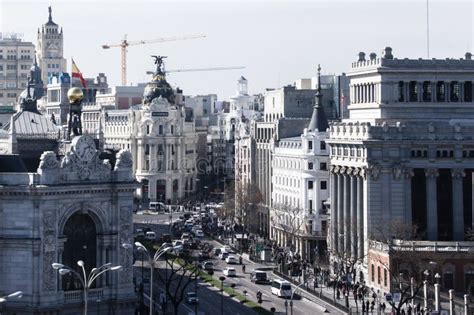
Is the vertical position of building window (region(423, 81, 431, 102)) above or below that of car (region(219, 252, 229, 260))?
above

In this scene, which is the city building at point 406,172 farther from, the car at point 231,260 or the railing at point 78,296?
the railing at point 78,296

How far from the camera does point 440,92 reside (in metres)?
151

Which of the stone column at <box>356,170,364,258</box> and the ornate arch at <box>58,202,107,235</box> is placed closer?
the ornate arch at <box>58,202,107,235</box>

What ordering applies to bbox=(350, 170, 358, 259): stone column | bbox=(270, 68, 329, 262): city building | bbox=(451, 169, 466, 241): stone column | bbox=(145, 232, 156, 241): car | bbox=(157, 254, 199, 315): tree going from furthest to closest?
bbox=(145, 232, 156, 241): car < bbox=(270, 68, 329, 262): city building < bbox=(350, 170, 358, 259): stone column < bbox=(451, 169, 466, 241): stone column < bbox=(157, 254, 199, 315): tree

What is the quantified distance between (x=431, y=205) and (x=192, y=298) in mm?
28877

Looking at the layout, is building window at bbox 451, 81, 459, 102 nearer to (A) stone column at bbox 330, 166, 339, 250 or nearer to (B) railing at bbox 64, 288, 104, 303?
(A) stone column at bbox 330, 166, 339, 250

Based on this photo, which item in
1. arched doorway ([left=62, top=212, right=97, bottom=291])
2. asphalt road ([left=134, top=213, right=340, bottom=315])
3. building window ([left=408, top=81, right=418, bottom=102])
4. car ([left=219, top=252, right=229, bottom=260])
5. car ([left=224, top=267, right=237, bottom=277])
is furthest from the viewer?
car ([left=219, top=252, right=229, bottom=260])

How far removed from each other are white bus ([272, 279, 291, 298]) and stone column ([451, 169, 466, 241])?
60.3 ft

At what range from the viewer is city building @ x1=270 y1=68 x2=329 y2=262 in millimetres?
169750

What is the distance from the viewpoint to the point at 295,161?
179750mm

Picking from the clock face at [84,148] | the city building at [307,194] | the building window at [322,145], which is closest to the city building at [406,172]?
the city building at [307,194]

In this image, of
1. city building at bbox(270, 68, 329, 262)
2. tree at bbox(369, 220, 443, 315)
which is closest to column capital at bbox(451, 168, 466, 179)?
tree at bbox(369, 220, 443, 315)

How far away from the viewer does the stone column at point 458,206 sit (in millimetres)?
140375

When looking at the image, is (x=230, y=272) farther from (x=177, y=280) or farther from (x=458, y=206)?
(x=458, y=206)
